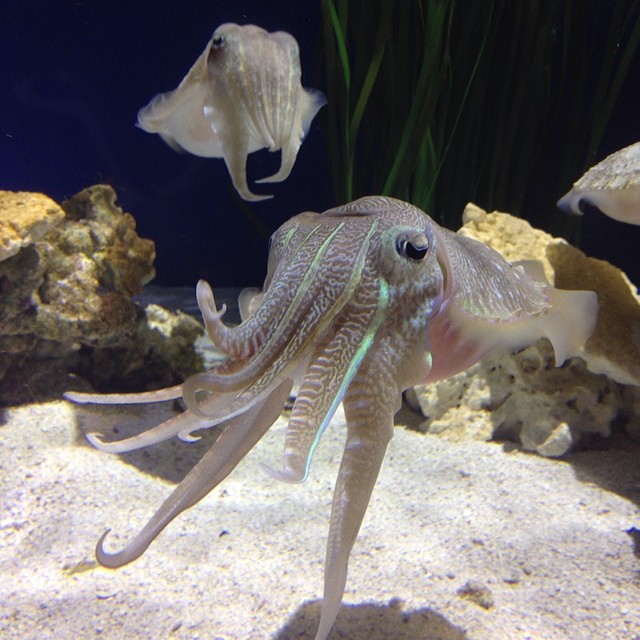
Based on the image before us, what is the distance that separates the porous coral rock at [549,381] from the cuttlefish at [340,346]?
4.71 feet

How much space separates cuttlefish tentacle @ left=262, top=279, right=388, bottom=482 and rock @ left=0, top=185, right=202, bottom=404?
7.42 ft

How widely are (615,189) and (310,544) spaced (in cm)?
192

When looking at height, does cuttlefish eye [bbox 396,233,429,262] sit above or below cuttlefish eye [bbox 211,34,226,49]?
below

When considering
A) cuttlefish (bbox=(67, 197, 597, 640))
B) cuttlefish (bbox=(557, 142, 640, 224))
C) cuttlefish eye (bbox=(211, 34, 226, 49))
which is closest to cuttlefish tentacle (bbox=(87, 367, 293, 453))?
cuttlefish (bbox=(67, 197, 597, 640))

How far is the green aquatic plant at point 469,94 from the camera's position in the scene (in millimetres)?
4121

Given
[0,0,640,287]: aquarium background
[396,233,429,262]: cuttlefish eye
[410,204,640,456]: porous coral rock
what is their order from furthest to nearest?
1. [0,0,640,287]: aquarium background
2. [410,204,640,456]: porous coral rock
3. [396,233,429,262]: cuttlefish eye

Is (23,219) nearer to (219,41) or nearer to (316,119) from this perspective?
(219,41)

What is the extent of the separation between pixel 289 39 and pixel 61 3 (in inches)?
175

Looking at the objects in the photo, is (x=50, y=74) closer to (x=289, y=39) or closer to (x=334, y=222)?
(x=289, y=39)

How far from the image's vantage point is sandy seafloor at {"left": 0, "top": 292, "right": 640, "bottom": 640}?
5.68 ft

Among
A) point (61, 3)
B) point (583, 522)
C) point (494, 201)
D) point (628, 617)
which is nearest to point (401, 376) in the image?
point (628, 617)

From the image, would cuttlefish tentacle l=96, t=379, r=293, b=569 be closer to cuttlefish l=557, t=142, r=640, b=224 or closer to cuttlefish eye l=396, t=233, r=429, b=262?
cuttlefish eye l=396, t=233, r=429, b=262

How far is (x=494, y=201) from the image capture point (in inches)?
203

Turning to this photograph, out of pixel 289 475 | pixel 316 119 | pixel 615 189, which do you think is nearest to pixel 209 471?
pixel 289 475
